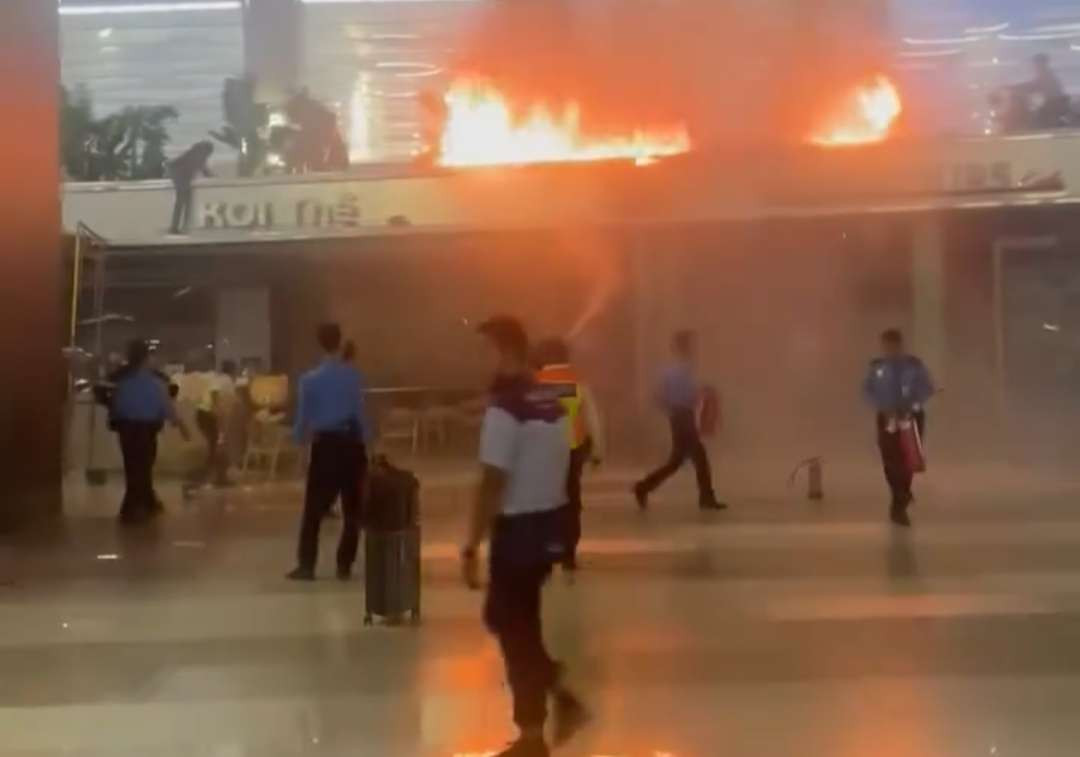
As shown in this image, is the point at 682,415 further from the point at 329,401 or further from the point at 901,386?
the point at 329,401

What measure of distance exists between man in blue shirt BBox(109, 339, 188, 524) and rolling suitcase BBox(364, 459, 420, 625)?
20.5 ft

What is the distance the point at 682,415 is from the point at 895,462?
7.35ft

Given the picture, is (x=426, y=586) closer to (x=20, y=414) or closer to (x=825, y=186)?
(x=20, y=414)

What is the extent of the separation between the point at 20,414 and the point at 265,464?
4.99 m

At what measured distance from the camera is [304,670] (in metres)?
8.00

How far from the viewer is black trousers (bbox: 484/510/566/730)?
20.4 ft

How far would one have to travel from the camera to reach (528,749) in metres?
6.21

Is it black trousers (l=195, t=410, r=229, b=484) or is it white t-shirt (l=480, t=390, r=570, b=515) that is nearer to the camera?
white t-shirt (l=480, t=390, r=570, b=515)

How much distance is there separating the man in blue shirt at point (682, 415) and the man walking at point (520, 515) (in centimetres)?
829

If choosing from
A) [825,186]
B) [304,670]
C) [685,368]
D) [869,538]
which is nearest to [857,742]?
[304,670]

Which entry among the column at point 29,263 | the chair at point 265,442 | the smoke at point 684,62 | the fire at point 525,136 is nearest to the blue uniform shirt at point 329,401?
the column at point 29,263

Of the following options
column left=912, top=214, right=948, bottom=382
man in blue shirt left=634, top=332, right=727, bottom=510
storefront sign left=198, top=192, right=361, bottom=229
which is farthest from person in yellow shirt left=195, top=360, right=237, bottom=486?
column left=912, top=214, right=948, bottom=382

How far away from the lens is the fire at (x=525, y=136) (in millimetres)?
22719

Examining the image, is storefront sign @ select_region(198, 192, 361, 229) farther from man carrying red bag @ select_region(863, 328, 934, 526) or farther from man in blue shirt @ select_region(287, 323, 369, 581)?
man in blue shirt @ select_region(287, 323, 369, 581)
